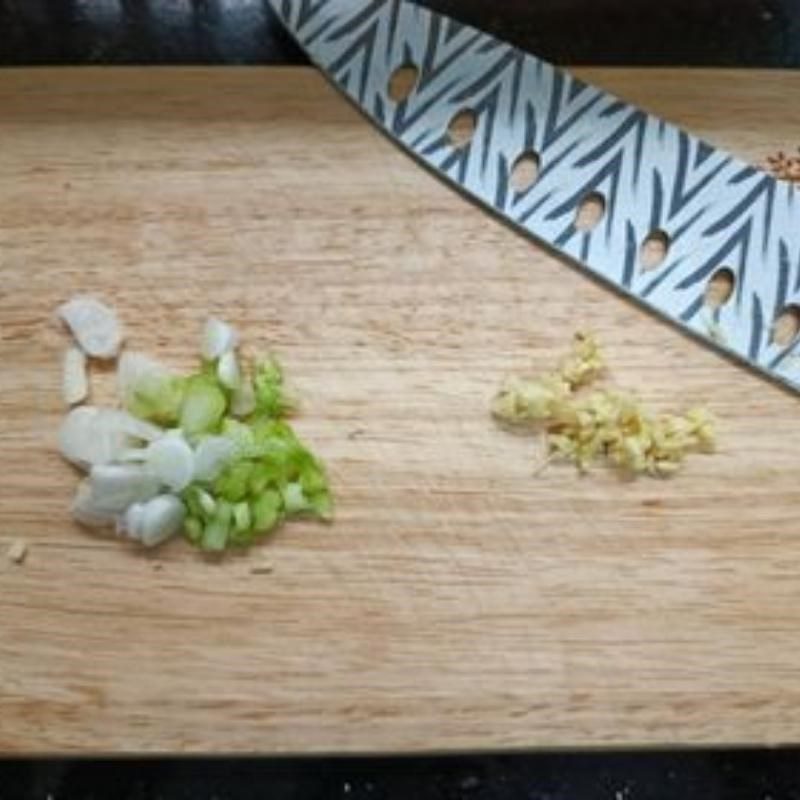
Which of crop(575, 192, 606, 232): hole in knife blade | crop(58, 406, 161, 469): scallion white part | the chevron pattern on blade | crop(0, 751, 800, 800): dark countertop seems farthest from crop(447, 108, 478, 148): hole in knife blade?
crop(0, 751, 800, 800): dark countertop

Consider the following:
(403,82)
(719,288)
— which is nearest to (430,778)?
(719,288)

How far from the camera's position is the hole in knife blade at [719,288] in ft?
3.51

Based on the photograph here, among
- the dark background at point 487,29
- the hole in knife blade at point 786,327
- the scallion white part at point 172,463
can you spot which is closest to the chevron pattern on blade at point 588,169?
the hole in knife blade at point 786,327

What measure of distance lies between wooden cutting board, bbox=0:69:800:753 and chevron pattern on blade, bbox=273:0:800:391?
0.02 m

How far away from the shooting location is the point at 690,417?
1036mm

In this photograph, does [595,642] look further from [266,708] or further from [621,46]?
[621,46]

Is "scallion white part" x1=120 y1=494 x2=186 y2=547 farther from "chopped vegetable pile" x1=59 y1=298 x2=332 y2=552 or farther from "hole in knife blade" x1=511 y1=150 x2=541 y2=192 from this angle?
"hole in knife blade" x1=511 y1=150 x2=541 y2=192

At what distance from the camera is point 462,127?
1136 millimetres

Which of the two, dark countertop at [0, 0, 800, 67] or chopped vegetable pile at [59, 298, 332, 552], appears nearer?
chopped vegetable pile at [59, 298, 332, 552]

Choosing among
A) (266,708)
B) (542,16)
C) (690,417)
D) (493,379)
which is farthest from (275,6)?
(266,708)

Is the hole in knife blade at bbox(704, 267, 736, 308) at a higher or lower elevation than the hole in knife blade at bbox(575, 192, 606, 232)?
lower

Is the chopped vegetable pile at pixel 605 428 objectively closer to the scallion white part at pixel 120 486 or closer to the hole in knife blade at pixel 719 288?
the hole in knife blade at pixel 719 288

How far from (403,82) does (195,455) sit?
1.28 ft

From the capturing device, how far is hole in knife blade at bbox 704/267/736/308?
1070 millimetres
